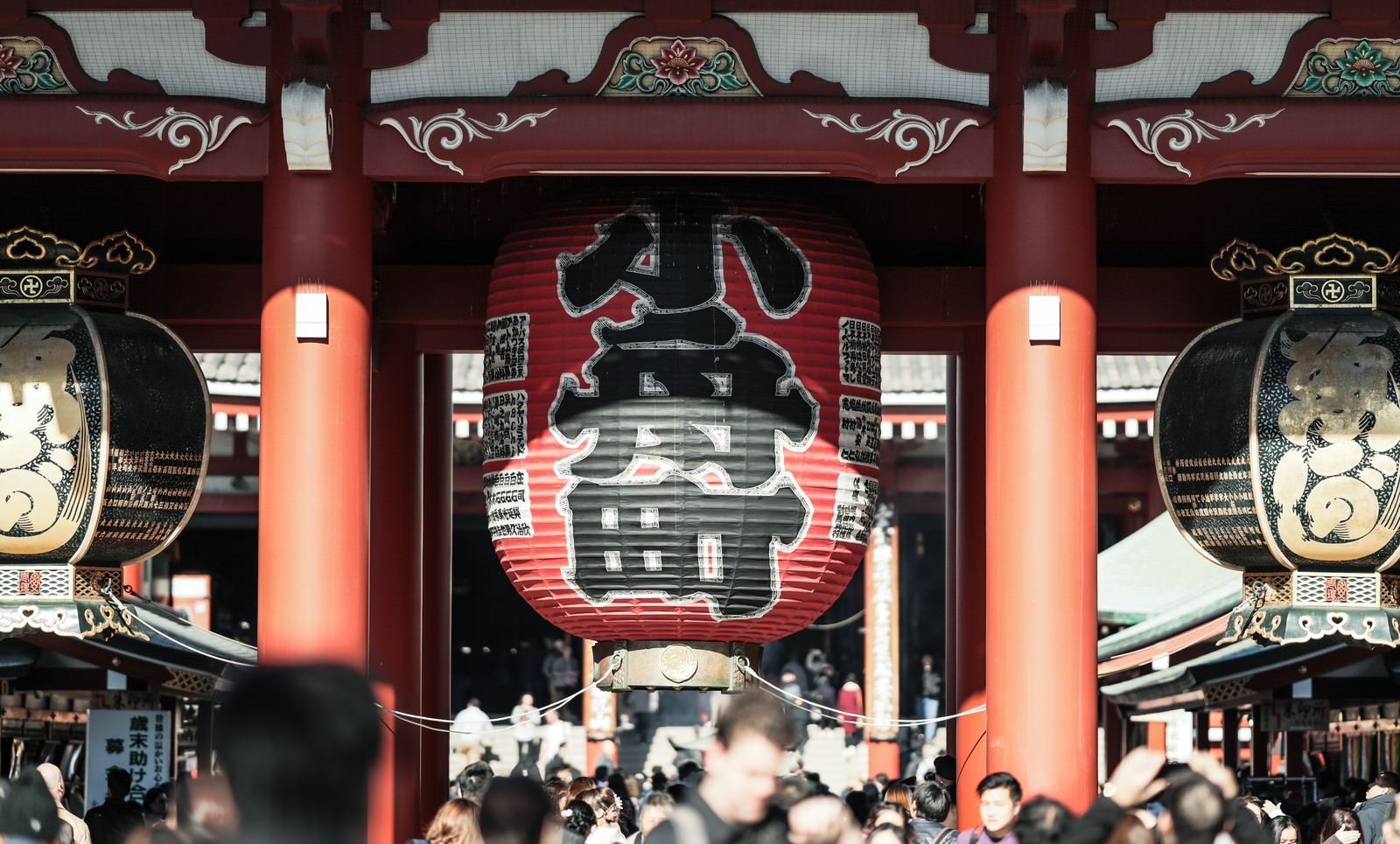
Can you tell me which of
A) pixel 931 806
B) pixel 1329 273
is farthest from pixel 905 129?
pixel 931 806

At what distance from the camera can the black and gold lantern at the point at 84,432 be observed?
9.30 meters

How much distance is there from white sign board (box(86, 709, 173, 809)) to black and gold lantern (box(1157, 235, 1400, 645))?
7742 mm

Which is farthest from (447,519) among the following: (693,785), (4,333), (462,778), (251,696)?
(251,696)

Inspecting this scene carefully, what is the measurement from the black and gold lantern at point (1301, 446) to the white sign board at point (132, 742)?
7.74m

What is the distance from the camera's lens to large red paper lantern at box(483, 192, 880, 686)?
9141 millimetres

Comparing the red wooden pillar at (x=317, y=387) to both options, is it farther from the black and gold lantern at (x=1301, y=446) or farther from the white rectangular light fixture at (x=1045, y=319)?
the black and gold lantern at (x=1301, y=446)

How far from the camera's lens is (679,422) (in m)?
9.15

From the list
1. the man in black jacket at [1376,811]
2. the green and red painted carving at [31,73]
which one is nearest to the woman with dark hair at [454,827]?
the green and red painted carving at [31,73]

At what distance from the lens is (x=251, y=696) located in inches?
116

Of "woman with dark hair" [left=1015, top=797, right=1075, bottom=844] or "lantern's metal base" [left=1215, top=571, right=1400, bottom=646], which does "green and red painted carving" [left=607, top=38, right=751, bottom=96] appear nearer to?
"lantern's metal base" [left=1215, top=571, right=1400, bottom=646]

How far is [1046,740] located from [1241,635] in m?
1.63

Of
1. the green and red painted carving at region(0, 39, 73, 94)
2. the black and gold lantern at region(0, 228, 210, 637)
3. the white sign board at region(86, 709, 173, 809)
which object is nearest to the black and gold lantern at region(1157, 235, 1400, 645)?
the black and gold lantern at region(0, 228, 210, 637)

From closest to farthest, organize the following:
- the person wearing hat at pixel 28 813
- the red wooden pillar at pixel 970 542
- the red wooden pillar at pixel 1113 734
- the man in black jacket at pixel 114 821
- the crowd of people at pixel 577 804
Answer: the crowd of people at pixel 577 804, the person wearing hat at pixel 28 813, the man in black jacket at pixel 114 821, the red wooden pillar at pixel 970 542, the red wooden pillar at pixel 1113 734

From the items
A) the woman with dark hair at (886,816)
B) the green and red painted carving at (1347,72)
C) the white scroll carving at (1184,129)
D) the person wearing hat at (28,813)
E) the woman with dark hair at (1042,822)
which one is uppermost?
the green and red painted carving at (1347,72)
